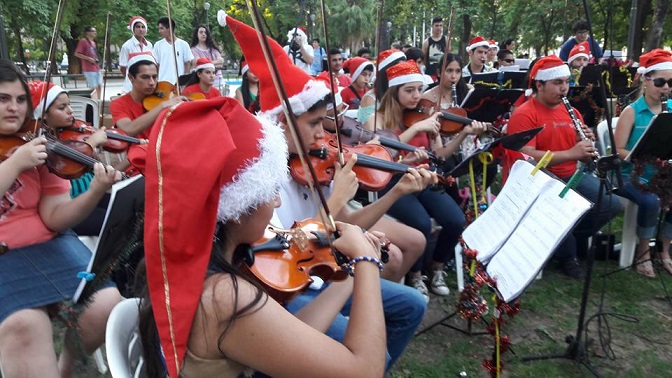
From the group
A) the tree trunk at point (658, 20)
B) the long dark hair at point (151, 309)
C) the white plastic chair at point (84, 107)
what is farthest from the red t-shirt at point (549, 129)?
the tree trunk at point (658, 20)

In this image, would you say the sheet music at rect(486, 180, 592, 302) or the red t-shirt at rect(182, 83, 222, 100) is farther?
the red t-shirt at rect(182, 83, 222, 100)

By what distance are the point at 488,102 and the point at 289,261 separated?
2.86 m

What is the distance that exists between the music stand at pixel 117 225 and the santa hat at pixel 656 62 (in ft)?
13.0

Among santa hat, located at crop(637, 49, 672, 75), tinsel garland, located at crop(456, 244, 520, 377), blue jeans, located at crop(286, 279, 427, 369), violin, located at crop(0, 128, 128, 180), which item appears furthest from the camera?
santa hat, located at crop(637, 49, 672, 75)

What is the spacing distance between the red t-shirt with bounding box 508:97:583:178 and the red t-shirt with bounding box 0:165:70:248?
309cm

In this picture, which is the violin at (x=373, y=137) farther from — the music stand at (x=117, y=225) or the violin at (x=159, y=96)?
the music stand at (x=117, y=225)

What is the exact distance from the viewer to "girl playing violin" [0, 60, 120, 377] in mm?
1833

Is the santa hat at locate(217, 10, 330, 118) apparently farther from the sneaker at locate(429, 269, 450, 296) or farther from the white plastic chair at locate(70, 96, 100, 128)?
the white plastic chair at locate(70, 96, 100, 128)

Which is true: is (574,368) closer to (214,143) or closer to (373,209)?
(373,209)

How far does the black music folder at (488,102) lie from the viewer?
12.8ft

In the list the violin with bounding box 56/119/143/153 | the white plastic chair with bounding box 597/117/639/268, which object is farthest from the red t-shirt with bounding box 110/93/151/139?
the white plastic chair with bounding box 597/117/639/268

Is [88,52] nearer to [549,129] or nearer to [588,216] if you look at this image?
[549,129]

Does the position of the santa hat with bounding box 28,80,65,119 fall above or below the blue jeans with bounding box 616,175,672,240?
above

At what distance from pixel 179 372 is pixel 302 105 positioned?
139 centimetres
